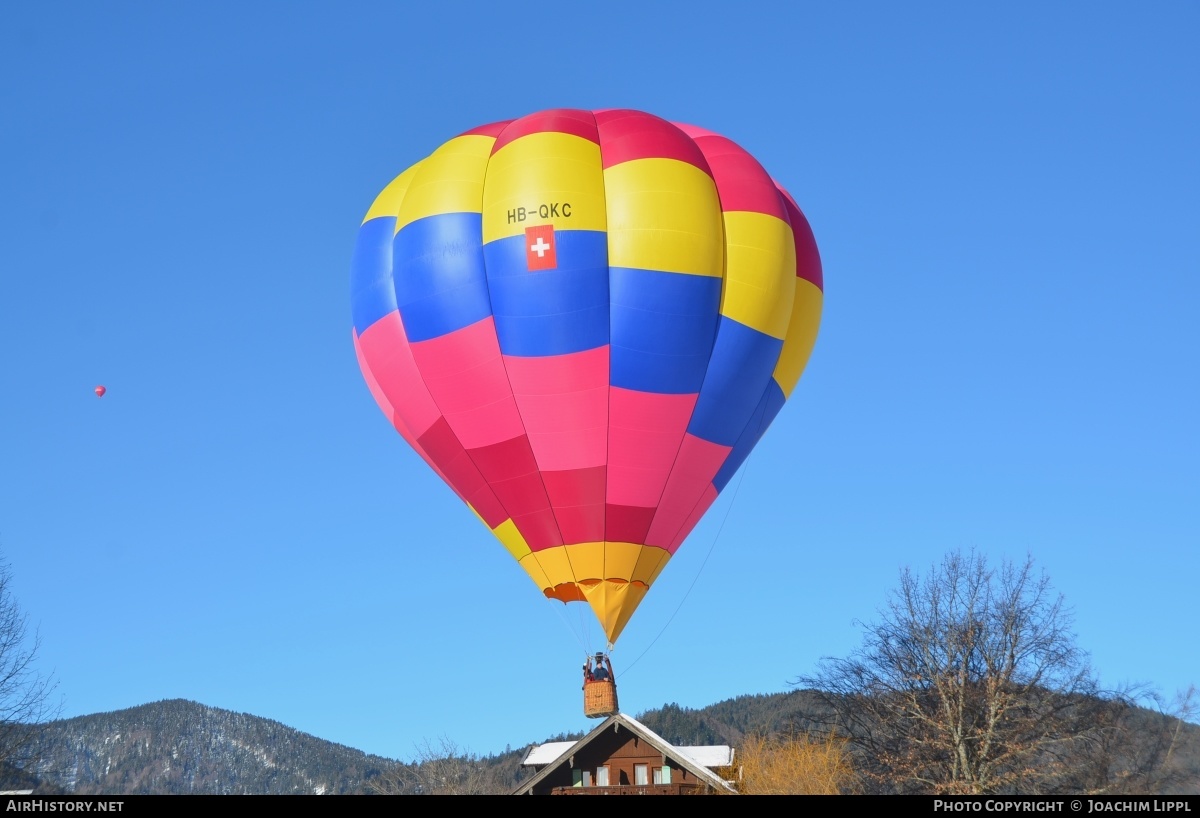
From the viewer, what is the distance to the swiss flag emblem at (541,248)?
26.6m

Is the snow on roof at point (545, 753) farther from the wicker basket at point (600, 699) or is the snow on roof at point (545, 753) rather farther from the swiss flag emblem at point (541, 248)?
the swiss flag emblem at point (541, 248)

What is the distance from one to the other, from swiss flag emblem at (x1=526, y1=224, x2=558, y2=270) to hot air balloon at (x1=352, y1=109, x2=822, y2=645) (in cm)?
4

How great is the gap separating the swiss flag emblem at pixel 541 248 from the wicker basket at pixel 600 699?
26.6 feet

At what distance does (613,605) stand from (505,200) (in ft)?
27.2

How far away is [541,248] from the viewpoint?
1048 inches

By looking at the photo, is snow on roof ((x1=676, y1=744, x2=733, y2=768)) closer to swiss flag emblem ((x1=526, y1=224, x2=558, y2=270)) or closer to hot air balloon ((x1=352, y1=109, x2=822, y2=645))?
hot air balloon ((x1=352, y1=109, x2=822, y2=645))

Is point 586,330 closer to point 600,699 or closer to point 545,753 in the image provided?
point 600,699

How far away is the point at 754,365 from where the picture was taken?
1108 inches

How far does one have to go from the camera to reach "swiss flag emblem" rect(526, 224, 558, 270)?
87.2 ft

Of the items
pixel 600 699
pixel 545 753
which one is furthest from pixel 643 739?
pixel 600 699

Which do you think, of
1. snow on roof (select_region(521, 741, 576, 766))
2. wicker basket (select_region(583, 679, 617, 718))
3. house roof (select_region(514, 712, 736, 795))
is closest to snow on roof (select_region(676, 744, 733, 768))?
house roof (select_region(514, 712, 736, 795))

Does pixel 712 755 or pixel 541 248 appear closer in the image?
pixel 541 248

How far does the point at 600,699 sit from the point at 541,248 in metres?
8.74
